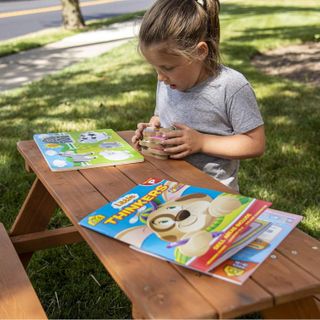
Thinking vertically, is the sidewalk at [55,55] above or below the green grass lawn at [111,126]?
below

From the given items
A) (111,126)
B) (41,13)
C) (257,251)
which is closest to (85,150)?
(257,251)

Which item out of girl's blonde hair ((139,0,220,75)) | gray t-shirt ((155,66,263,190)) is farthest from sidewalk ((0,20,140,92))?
girl's blonde hair ((139,0,220,75))

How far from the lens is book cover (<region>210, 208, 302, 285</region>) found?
3.99 ft

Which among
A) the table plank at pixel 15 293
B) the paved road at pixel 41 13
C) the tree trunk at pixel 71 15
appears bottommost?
the paved road at pixel 41 13

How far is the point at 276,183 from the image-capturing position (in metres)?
3.44

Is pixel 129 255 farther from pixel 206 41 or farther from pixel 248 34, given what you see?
pixel 248 34

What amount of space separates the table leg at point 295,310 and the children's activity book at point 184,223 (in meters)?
0.17

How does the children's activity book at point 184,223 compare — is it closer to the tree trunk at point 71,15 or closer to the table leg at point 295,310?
the table leg at point 295,310

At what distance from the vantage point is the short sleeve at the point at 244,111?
2.07 meters

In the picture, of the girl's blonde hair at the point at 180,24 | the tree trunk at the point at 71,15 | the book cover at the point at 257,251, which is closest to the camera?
the book cover at the point at 257,251

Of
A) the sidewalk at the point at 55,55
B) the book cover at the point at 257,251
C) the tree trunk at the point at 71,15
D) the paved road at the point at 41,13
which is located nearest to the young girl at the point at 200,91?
the book cover at the point at 257,251

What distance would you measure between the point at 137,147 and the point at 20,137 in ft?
7.66

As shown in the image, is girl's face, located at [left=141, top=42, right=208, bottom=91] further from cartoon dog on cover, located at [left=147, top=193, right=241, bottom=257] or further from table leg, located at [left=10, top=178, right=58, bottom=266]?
table leg, located at [left=10, top=178, right=58, bottom=266]

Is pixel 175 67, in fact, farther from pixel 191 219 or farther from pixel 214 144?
pixel 191 219
